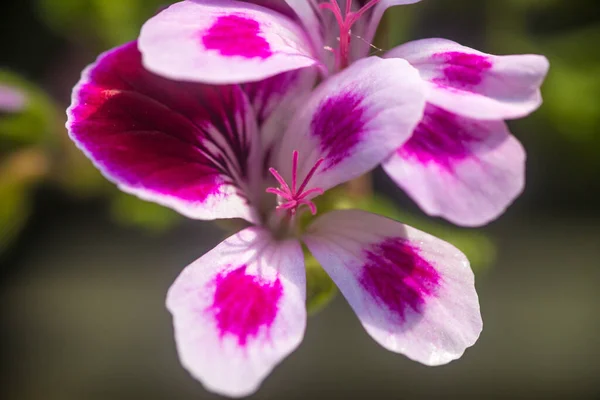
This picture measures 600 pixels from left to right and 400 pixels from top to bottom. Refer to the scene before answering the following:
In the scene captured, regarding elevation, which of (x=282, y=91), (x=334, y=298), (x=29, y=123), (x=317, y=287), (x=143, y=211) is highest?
(x=282, y=91)

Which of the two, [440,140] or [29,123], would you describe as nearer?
[440,140]

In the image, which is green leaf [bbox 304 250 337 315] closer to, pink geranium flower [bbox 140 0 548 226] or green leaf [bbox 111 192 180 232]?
pink geranium flower [bbox 140 0 548 226]

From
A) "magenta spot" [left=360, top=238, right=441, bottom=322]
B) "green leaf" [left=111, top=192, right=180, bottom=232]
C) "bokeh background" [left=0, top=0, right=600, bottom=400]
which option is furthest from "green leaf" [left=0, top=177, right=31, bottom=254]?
"magenta spot" [left=360, top=238, right=441, bottom=322]

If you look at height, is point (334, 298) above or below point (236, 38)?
below

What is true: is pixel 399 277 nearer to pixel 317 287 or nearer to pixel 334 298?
pixel 317 287

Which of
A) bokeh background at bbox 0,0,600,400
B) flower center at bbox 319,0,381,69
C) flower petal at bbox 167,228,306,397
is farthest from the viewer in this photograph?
bokeh background at bbox 0,0,600,400

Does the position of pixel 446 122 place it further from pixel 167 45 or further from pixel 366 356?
pixel 366 356

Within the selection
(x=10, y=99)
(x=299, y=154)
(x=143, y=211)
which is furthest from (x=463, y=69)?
(x=143, y=211)
